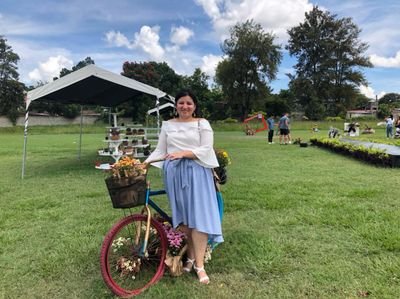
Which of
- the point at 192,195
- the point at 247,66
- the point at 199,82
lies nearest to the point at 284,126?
the point at 192,195

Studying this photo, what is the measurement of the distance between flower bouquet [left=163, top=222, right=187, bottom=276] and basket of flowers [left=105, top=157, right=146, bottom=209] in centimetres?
61

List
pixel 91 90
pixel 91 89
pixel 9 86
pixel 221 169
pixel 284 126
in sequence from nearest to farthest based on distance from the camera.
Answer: pixel 221 169 < pixel 91 89 < pixel 91 90 < pixel 284 126 < pixel 9 86

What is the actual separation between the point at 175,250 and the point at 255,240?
109 centimetres

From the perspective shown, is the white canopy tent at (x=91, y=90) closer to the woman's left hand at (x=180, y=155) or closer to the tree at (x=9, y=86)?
the woman's left hand at (x=180, y=155)

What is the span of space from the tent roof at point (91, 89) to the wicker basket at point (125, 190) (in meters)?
6.19

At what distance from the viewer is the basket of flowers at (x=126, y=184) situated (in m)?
2.82

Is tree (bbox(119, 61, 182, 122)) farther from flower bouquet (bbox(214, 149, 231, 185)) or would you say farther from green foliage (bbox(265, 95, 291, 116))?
flower bouquet (bbox(214, 149, 231, 185))

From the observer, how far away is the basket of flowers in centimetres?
282

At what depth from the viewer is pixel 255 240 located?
4098 millimetres

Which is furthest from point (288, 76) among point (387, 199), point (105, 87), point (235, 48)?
point (387, 199)

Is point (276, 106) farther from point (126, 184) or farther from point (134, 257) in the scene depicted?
point (126, 184)

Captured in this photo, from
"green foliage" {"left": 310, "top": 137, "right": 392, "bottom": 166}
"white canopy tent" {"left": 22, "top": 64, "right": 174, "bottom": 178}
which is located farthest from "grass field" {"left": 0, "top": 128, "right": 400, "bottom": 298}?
"white canopy tent" {"left": 22, "top": 64, "right": 174, "bottom": 178}

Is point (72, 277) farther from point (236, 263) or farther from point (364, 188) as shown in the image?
point (364, 188)

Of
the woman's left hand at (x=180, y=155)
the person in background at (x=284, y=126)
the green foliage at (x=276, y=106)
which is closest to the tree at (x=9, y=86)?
the green foliage at (x=276, y=106)
